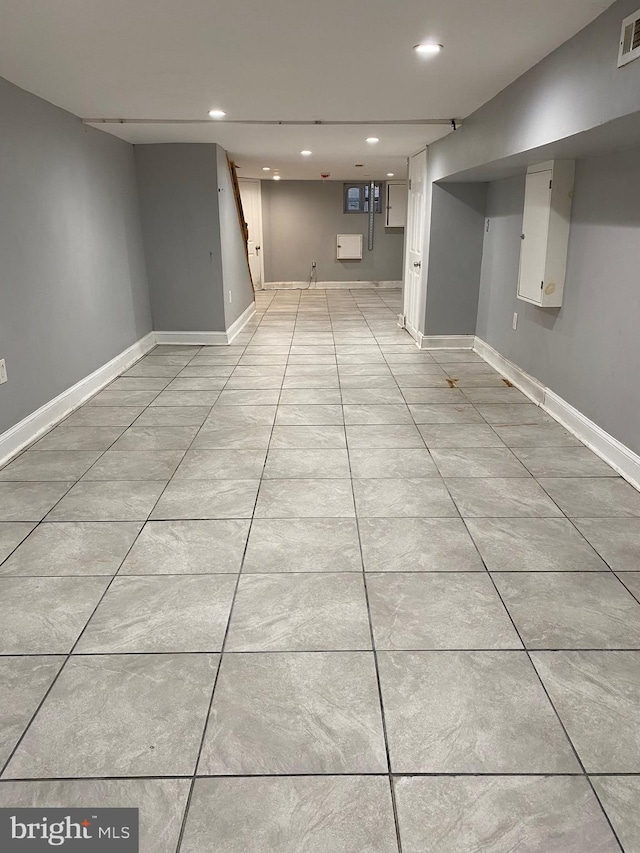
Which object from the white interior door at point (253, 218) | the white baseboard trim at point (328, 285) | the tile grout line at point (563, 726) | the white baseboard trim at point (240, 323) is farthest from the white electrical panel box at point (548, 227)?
the white baseboard trim at point (328, 285)

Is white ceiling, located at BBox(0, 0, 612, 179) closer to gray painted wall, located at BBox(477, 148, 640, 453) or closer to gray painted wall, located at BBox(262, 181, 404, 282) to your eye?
gray painted wall, located at BBox(477, 148, 640, 453)

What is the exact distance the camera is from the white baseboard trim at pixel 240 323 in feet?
21.9

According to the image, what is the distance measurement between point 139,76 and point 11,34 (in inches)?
31.9

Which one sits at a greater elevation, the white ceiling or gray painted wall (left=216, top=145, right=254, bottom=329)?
the white ceiling

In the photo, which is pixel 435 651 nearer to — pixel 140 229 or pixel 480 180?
pixel 480 180

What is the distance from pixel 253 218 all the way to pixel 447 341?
19.9ft

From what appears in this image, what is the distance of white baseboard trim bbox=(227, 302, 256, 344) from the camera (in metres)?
6.67

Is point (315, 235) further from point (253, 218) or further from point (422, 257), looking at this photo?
point (422, 257)

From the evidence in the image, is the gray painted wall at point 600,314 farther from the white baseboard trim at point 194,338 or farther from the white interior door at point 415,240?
the white baseboard trim at point 194,338

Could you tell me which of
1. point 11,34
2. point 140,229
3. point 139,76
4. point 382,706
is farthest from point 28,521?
point 140,229

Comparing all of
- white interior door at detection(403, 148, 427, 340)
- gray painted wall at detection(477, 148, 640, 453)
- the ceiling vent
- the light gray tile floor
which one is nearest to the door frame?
white interior door at detection(403, 148, 427, 340)

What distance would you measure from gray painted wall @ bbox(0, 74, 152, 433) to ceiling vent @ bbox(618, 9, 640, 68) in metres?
3.14

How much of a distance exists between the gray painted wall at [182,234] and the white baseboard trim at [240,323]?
24cm

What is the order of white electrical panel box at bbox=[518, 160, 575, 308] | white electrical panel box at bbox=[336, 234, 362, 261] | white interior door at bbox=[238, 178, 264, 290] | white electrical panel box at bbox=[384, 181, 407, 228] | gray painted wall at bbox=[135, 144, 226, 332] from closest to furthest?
white electrical panel box at bbox=[518, 160, 575, 308]
gray painted wall at bbox=[135, 144, 226, 332]
white interior door at bbox=[238, 178, 264, 290]
white electrical panel box at bbox=[384, 181, 407, 228]
white electrical panel box at bbox=[336, 234, 362, 261]
